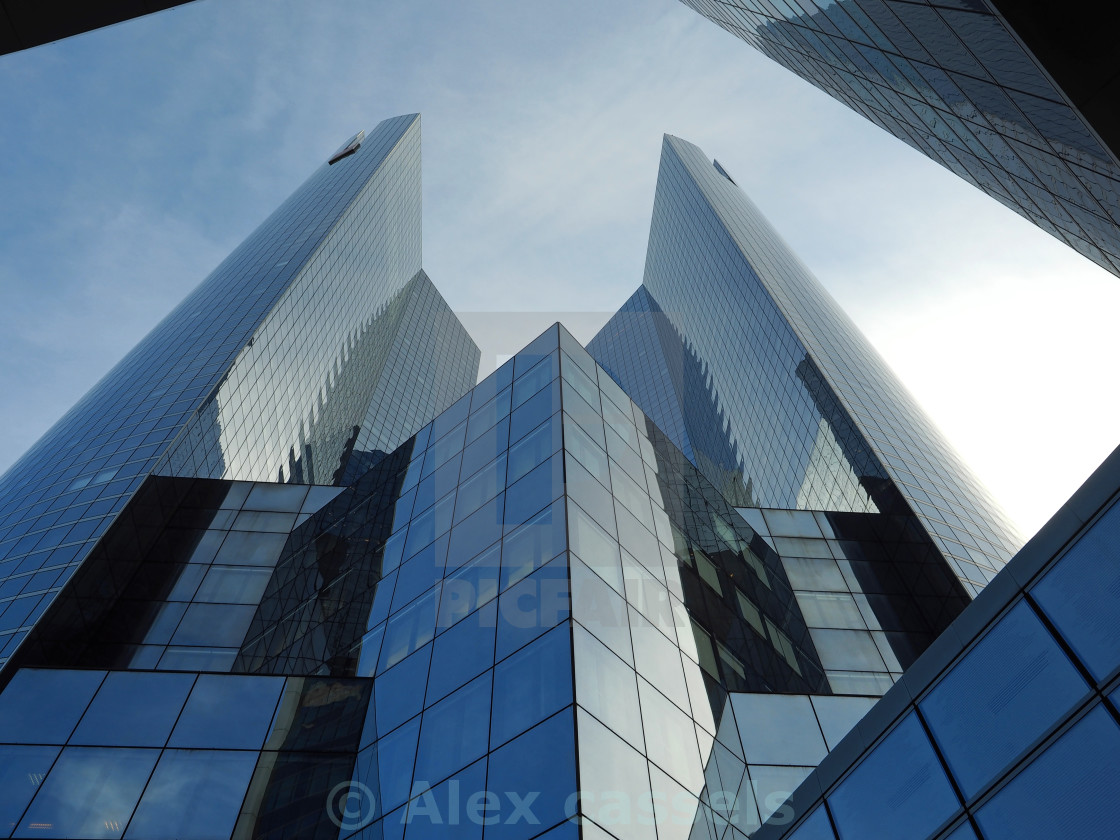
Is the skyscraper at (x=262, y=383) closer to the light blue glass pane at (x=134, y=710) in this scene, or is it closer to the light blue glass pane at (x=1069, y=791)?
the light blue glass pane at (x=134, y=710)

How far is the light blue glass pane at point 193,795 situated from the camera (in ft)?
58.4

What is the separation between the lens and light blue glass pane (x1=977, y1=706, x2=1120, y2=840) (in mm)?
6617

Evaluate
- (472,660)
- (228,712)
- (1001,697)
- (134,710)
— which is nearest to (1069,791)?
(1001,697)

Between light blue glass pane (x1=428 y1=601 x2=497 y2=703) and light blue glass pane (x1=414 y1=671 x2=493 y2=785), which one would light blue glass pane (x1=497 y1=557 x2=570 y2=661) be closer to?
light blue glass pane (x1=428 y1=601 x2=497 y2=703)

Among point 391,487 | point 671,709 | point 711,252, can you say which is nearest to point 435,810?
point 671,709

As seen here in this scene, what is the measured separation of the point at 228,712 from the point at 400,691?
19.8 ft

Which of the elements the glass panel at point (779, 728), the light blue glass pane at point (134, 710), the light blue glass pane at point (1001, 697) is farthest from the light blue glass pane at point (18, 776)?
the light blue glass pane at point (1001, 697)

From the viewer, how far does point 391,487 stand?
29.6m

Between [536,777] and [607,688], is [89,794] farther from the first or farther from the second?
[607,688]

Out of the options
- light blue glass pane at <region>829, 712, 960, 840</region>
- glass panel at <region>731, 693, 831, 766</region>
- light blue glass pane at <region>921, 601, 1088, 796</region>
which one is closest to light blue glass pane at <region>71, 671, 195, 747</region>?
glass panel at <region>731, 693, 831, 766</region>

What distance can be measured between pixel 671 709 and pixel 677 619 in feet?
11.7

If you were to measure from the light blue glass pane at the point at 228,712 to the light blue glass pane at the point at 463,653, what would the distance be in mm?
6234

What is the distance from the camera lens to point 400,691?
18.2 meters
